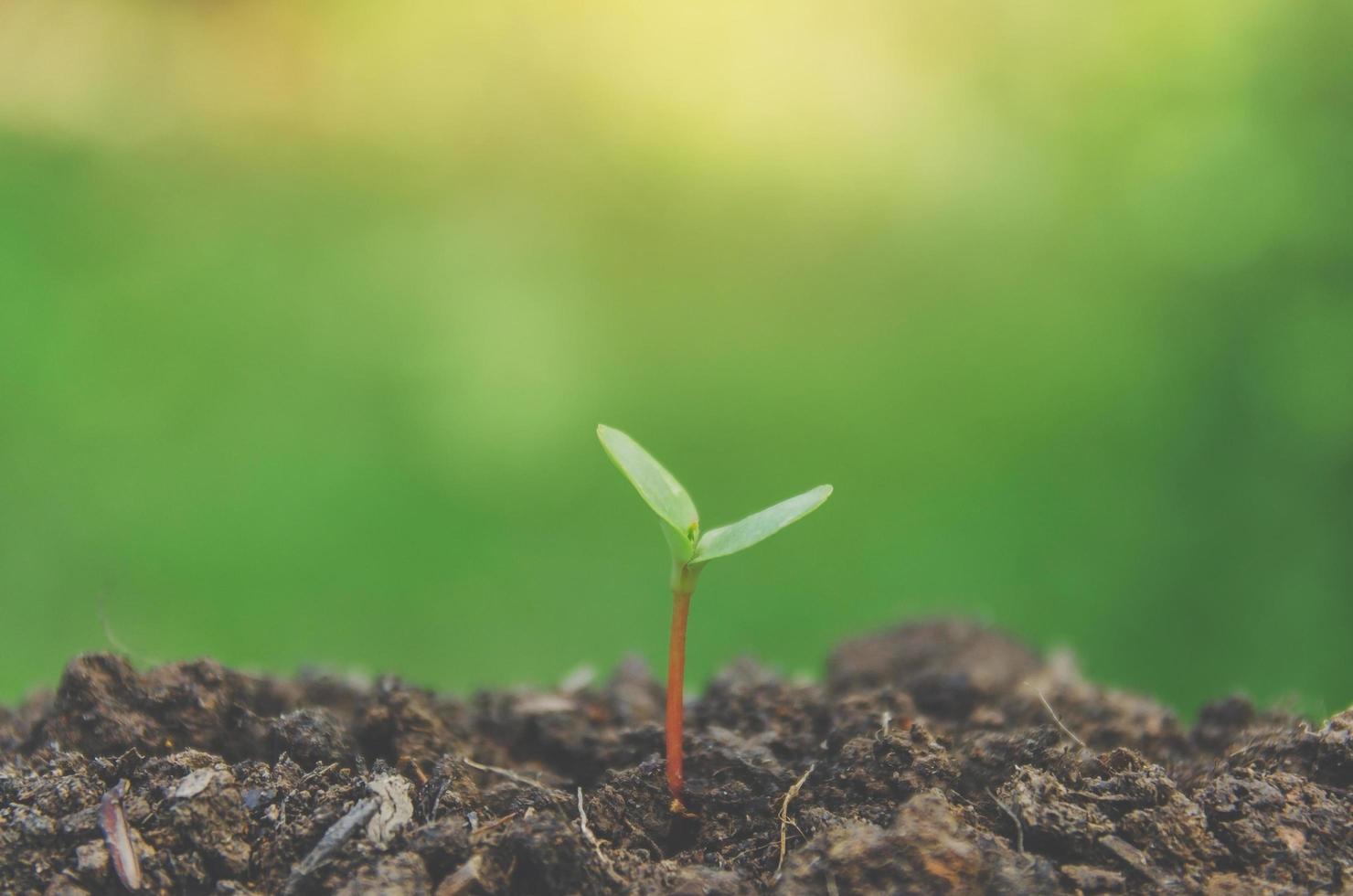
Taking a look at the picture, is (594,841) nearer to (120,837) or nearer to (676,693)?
(676,693)

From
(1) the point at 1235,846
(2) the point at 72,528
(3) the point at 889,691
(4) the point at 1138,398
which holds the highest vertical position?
(4) the point at 1138,398

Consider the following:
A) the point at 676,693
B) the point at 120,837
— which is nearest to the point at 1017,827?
the point at 676,693

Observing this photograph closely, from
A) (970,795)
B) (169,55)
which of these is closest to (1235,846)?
(970,795)

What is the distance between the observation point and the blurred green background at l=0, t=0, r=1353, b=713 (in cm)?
293

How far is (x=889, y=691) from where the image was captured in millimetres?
1314

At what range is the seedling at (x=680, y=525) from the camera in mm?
974

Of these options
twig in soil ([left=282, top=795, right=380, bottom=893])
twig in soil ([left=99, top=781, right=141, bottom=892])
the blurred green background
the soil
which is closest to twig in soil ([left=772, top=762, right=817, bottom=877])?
the soil

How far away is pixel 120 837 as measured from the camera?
963mm

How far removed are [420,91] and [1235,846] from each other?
3.28 meters

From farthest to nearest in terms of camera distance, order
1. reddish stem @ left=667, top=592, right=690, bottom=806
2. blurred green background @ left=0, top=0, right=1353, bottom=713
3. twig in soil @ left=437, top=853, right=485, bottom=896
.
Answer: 1. blurred green background @ left=0, top=0, right=1353, bottom=713
2. reddish stem @ left=667, top=592, right=690, bottom=806
3. twig in soil @ left=437, top=853, right=485, bottom=896

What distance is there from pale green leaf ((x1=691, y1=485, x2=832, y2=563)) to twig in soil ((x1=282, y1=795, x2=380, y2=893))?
36 centimetres

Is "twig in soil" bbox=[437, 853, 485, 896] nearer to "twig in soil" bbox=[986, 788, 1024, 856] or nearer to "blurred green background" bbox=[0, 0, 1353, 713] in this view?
"twig in soil" bbox=[986, 788, 1024, 856]

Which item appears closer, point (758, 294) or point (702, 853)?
point (702, 853)

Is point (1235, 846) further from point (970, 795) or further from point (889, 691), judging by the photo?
point (889, 691)
